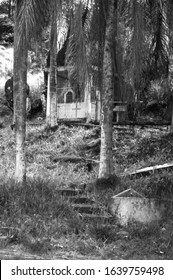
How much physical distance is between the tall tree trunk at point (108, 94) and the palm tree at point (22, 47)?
147cm

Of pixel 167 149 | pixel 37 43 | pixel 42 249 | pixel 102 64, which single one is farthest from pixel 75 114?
pixel 42 249

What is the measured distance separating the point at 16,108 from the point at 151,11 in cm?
386

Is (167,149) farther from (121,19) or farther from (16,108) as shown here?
(16,108)

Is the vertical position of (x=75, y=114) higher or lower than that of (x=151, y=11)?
lower

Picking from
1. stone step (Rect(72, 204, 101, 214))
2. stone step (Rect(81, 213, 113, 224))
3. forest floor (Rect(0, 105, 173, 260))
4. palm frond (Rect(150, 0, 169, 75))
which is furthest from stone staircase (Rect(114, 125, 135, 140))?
stone step (Rect(81, 213, 113, 224))

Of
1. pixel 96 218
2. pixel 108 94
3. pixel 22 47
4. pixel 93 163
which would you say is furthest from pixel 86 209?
pixel 93 163

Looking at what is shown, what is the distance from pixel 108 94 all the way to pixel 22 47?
2.16m

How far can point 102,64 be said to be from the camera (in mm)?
9508

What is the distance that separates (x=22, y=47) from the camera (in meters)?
→ 7.66

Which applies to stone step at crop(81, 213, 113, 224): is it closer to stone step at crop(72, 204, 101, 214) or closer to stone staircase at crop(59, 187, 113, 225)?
stone staircase at crop(59, 187, 113, 225)

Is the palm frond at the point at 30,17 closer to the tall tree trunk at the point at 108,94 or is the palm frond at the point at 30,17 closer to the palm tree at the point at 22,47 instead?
the palm tree at the point at 22,47

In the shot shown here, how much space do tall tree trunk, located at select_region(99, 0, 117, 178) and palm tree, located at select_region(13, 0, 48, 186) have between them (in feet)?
4.83

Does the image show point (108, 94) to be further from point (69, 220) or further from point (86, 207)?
point (69, 220)

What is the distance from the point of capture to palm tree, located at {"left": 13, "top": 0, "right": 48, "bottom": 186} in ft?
24.7
